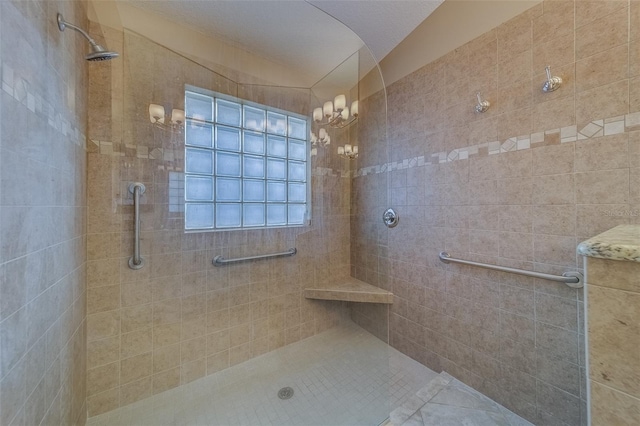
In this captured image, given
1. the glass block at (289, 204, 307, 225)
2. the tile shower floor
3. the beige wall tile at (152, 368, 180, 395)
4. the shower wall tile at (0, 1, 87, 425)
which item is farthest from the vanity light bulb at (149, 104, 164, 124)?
the tile shower floor

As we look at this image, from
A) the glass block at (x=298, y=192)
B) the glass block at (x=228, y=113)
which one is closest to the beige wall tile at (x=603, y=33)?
the glass block at (x=298, y=192)

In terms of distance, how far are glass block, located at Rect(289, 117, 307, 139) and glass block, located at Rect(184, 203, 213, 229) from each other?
847mm

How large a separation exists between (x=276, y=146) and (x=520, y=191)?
1590 mm

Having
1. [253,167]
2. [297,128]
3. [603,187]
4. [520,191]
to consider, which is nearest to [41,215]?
[253,167]

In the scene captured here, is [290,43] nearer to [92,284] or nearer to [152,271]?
[152,271]

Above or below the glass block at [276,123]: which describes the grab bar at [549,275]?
below

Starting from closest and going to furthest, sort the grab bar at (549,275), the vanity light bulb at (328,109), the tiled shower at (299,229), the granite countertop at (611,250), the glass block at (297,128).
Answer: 1. the granite countertop at (611,250)
2. the tiled shower at (299,229)
3. the grab bar at (549,275)
4. the glass block at (297,128)
5. the vanity light bulb at (328,109)

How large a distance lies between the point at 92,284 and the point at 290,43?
2029 millimetres

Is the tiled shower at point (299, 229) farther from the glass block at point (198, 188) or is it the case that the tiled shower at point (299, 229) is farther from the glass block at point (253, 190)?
the glass block at point (253, 190)

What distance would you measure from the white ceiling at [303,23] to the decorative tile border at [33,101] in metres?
0.96

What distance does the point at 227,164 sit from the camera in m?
1.60


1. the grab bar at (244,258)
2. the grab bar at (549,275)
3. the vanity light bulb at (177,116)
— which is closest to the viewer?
the grab bar at (549,275)

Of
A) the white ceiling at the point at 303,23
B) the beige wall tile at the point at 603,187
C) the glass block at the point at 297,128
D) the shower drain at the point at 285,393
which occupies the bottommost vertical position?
the shower drain at the point at 285,393

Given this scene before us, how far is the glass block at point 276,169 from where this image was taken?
1.76m
